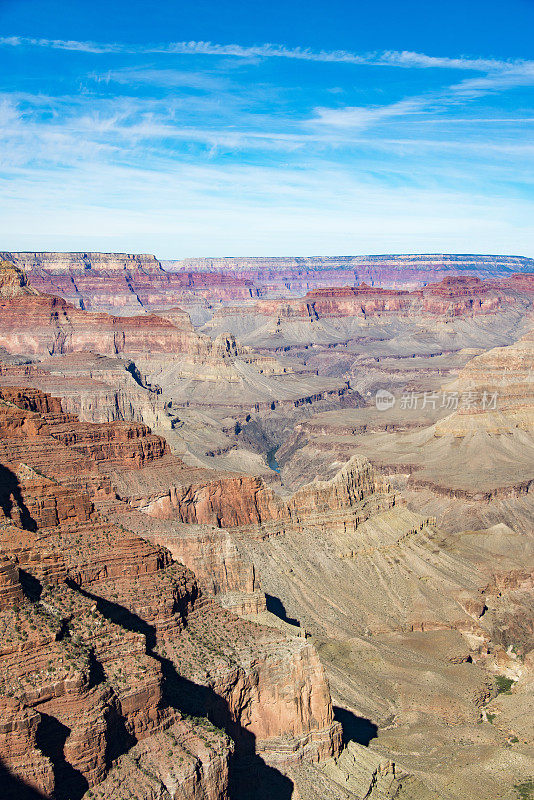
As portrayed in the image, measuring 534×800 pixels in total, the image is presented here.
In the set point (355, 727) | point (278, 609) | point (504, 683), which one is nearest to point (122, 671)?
point (355, 727)

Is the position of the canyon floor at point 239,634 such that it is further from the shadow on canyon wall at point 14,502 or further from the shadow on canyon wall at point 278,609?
the shadow on canyon wall at point 278,609

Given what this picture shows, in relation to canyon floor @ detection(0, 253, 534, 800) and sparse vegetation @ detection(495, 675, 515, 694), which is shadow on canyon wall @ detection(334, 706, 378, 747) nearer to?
canyon floor @ detection(0, 253, 534, 800)

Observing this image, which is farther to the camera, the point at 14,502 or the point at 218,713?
the point at 14,502

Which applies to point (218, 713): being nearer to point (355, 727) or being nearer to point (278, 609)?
point (355, 727)

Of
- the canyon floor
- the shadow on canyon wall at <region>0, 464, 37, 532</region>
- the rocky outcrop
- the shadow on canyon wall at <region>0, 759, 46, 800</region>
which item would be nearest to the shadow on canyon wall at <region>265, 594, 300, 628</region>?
the canyon floor

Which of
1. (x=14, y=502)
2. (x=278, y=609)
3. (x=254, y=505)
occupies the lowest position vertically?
(x=278, y=609)

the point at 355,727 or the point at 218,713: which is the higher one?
the point at 218,713

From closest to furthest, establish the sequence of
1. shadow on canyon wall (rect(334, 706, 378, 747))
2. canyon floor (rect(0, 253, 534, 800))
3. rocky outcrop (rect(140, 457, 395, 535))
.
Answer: canyon floor (rect(0, 253, 534, 800)), shadow on canyon wall (rect(334, 706, 378, 747)), rocky outcrop (rect(140, 457, 395, 535))

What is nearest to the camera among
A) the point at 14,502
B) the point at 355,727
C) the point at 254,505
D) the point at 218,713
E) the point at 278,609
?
the point at 218,713

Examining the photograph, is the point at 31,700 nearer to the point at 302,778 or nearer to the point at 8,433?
the point at 302,778
